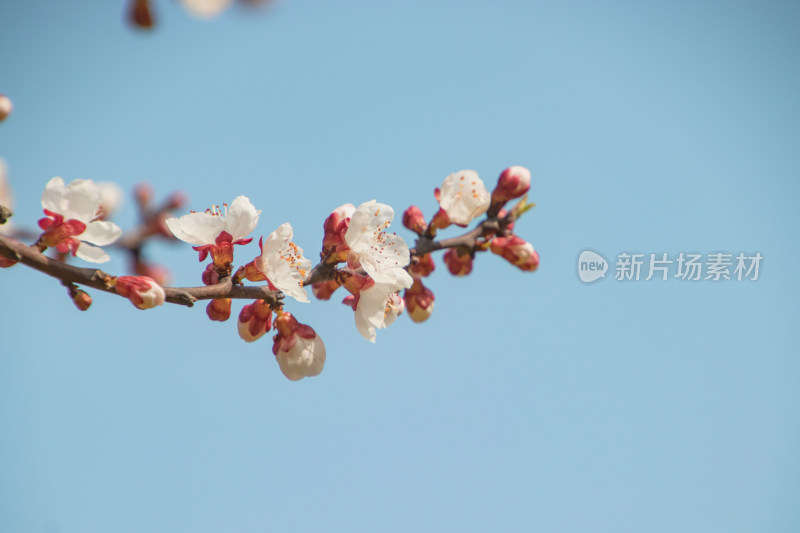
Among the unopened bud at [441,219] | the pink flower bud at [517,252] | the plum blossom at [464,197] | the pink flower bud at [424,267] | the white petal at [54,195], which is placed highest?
the plum blossom at [464,197]

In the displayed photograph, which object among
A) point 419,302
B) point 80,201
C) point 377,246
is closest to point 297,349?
point 377,246

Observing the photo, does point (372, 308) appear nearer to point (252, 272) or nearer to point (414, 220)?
point (252, 272)

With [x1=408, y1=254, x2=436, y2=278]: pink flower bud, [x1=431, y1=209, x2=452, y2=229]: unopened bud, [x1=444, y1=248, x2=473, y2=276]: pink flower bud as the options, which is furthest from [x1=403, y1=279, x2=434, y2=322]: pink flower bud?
[x1=431, y1=209, x2=452, y2=229]: unopened bud

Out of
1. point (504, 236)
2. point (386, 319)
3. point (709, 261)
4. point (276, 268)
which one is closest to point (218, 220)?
point (276, 268)

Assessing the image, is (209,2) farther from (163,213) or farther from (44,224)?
(163,213)

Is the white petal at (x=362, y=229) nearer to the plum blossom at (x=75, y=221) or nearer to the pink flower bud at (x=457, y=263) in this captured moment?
the pink flower bud at (x=457, y=263)

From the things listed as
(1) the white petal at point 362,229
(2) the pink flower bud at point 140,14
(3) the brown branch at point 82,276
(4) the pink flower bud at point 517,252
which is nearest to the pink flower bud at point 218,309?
(3) the brown branch at point 82,276
